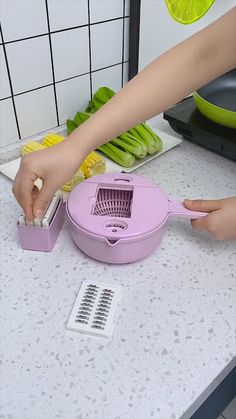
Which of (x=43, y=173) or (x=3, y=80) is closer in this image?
(x=43, y=173)

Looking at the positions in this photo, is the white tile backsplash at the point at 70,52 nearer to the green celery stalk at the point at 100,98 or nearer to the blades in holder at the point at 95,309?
the green celery stalk at the point at 100,98

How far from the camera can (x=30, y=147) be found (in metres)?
0.77

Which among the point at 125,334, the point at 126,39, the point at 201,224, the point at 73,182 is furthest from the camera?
the point at 126,39

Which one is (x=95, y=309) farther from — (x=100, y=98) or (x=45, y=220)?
(x=100, y=98)

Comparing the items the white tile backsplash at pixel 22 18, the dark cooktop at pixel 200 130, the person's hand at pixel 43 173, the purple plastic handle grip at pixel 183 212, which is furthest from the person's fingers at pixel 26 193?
the dark cooktop at pixel 200 130

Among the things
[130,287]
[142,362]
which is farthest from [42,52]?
[142,362]

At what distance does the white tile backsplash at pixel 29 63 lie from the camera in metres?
0.73

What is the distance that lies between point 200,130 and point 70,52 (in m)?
0.32

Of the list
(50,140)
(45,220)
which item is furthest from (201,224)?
(50,140)

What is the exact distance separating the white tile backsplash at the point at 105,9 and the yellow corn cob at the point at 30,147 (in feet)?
0.98

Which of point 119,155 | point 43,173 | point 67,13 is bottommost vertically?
point 119,155

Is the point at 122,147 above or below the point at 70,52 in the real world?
below

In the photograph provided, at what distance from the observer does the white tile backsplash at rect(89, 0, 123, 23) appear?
81cm

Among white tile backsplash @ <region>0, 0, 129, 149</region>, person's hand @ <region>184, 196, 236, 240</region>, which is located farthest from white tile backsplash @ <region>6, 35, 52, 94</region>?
person's hand @ <region>184, 196, 236, 240</region>
